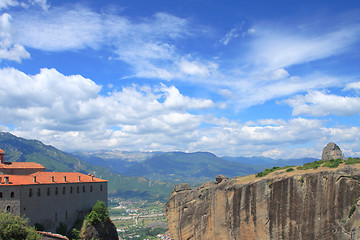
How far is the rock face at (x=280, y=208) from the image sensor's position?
33312mm

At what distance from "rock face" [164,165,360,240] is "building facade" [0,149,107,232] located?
38529mm

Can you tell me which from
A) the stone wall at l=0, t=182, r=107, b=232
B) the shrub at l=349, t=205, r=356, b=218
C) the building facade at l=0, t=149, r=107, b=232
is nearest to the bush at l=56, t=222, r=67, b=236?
the building facade at l=0, t=149, r=107, b=232

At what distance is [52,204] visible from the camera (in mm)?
76562

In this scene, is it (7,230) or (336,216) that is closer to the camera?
(336,216)

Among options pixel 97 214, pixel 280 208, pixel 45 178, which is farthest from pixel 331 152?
pixel 45 178

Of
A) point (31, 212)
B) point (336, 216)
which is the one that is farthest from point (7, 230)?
point (336, 216)

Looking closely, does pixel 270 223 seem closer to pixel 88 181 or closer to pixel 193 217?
pixel 193 217

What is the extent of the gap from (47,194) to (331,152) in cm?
6449

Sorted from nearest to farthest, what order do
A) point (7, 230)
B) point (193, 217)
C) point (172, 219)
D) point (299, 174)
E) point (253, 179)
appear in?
point (299, 174)
point (253, 179)
point (193, 217)
point (172, 219)
point (7, 230)

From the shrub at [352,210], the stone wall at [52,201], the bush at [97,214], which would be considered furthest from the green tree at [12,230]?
the shrub at [352,210]

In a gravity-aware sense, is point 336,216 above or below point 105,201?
above

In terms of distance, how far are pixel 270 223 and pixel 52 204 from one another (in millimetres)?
56915

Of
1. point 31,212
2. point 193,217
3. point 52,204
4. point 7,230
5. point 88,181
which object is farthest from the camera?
point 88,181

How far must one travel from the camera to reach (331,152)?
67375 millimetres
